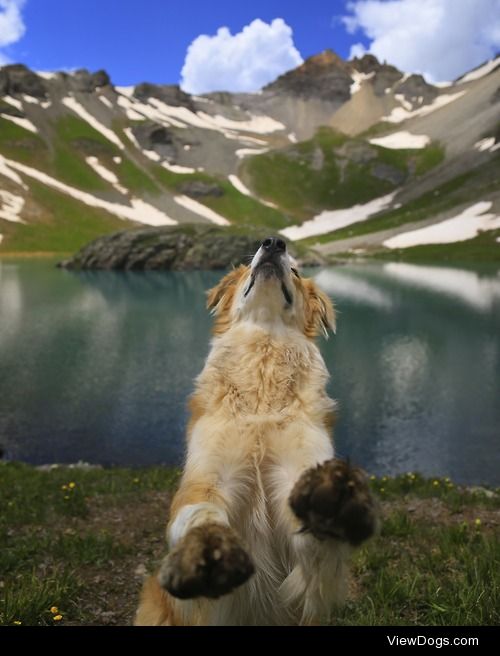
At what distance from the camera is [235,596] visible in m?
4.40

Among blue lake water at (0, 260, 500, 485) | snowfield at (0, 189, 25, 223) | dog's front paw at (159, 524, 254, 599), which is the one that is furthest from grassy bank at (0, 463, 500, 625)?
snowfield at (0, 189, 25, 223)

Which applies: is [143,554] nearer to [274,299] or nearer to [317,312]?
[317,312]

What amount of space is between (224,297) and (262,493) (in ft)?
10.1

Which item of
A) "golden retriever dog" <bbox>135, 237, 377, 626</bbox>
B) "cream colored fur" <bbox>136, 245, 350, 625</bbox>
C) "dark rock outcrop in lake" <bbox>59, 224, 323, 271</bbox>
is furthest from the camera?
"dark rock outcrop in lake" <bbox>59, 224, 323, 271</bbox>

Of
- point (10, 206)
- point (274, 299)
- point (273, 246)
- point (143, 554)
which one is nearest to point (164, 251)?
point (10, 206)

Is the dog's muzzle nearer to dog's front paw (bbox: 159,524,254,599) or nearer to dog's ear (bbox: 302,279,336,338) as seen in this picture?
dog's ear (bbox: 302,279,336,338)

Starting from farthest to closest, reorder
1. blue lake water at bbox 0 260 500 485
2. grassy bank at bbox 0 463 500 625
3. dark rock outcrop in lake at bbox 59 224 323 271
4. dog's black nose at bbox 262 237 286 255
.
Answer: dark rock outcrop in lake at bbox 59 224 323 271, blue lake water at bbox 0 260 500 485, grassy bank at bbox 0 463 500 625, dog's black nose at bbox 262 237 286 255

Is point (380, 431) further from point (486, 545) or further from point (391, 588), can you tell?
point (391, 588)

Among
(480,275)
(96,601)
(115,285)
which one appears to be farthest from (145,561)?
(480,275)

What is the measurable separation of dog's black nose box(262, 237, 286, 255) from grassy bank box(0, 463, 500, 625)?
374 centimetres

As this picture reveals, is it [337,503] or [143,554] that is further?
[143,554]

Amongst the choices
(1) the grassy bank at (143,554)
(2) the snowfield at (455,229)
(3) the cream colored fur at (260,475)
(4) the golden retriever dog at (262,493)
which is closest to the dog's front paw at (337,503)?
(4) the golden retriever dog at (262,493)

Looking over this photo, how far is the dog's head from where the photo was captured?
249 inches

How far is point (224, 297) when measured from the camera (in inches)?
282
